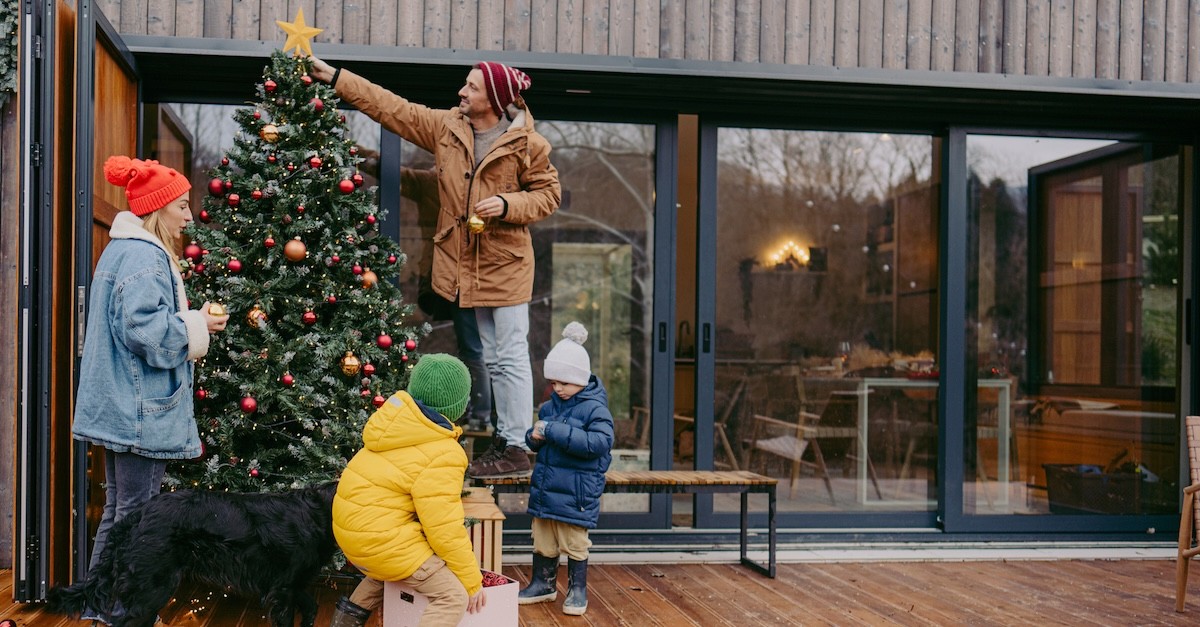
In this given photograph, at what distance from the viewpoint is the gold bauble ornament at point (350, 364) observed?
4.44m

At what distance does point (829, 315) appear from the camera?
21.2 ft

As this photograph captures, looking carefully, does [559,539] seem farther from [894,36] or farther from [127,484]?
[894,36]

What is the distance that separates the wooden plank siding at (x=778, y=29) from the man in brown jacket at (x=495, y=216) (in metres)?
0.47

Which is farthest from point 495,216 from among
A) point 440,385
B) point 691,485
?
point 440,385

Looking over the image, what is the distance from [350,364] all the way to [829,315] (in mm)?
3268

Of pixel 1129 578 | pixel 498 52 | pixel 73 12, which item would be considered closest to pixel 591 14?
pixel 498 52

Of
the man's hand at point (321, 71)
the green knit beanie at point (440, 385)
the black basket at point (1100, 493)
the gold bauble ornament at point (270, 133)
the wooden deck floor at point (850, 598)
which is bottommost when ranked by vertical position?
the wooden deck floor at point (850, 598)

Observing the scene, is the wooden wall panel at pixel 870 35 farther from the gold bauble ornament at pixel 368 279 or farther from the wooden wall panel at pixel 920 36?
the gold bauble ornament at pixel 368 279

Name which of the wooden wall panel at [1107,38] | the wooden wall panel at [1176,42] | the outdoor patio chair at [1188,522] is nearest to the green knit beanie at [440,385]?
the outdoor patio chair at [1188,522]

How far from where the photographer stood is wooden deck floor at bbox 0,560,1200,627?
4.38 m

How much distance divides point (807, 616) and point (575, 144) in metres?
2.99

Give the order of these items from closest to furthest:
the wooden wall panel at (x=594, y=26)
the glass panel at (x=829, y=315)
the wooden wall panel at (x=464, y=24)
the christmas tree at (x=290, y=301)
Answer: the christmas tree at (x=290, y=301) → the wooden wall panel at (x=464, y=24) → the wooden wall panel at (x=594, y=26) → the glass panel at (x=829, y=315)

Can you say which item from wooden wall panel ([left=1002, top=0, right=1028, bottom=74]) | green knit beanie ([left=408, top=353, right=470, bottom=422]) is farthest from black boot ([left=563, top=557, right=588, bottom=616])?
wooden wall panel ([left=1002, top=0, right=1028, bottom=74])

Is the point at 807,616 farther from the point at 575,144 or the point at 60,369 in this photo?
the point at 60,369
